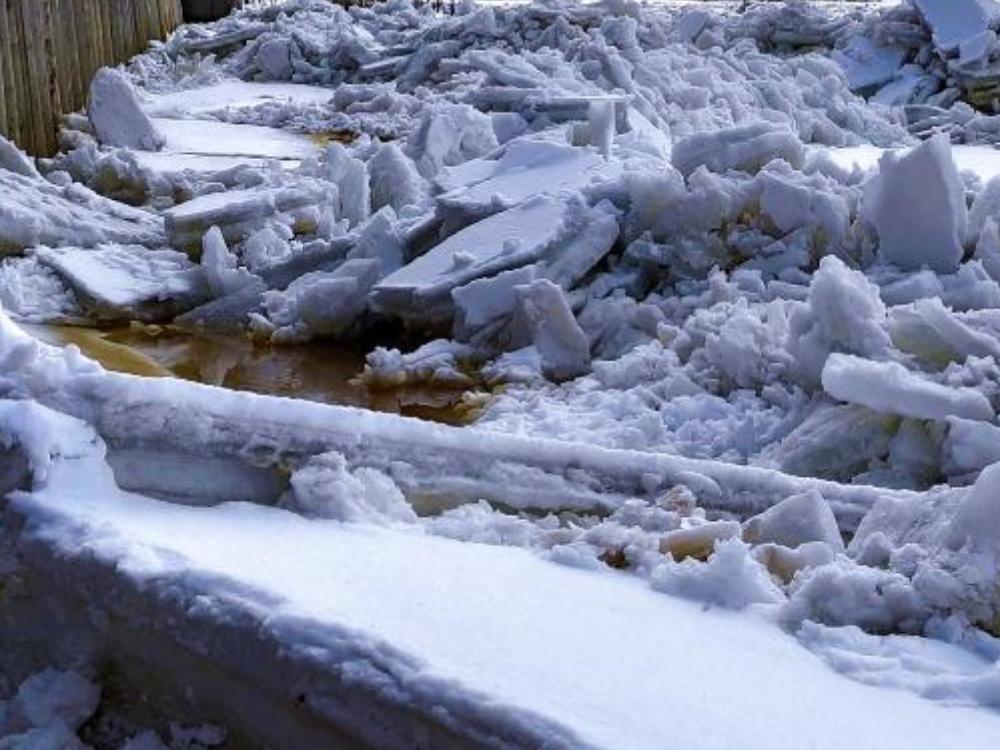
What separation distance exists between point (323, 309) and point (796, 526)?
294cm

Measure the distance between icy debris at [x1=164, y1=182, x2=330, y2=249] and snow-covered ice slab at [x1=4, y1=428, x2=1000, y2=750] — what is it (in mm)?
3724

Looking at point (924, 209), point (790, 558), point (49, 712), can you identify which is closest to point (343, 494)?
point (49, 712)

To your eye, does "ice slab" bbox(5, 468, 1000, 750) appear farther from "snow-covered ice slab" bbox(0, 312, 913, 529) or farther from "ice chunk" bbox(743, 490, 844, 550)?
"ice chunk" bbox(743, 490, 844, 550)

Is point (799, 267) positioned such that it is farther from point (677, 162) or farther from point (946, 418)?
point (946, 418)

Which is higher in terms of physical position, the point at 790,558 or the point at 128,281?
the point at 790,558

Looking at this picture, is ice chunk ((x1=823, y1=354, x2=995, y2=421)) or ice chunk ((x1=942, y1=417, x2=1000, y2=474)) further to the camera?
ice chunk ((x1=823, y1=354, x2=995, y2=421))

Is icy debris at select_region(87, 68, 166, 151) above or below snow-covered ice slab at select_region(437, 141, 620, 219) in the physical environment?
below

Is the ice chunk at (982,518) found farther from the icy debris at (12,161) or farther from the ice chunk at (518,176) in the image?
the icy debris at (12,161)

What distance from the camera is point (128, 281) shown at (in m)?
5.55

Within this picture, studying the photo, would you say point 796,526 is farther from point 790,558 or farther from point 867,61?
point 867,61

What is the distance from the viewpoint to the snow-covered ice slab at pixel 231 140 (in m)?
8.41

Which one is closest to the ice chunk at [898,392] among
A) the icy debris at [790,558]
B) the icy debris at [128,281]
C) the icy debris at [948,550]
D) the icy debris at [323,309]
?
the icy debris at [948,550]

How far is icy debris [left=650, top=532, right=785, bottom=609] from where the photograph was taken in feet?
6.82

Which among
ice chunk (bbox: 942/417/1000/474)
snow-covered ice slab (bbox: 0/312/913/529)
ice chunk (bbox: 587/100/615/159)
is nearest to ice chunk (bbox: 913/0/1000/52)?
ice chunk (bbox: 587/100/615/159)
